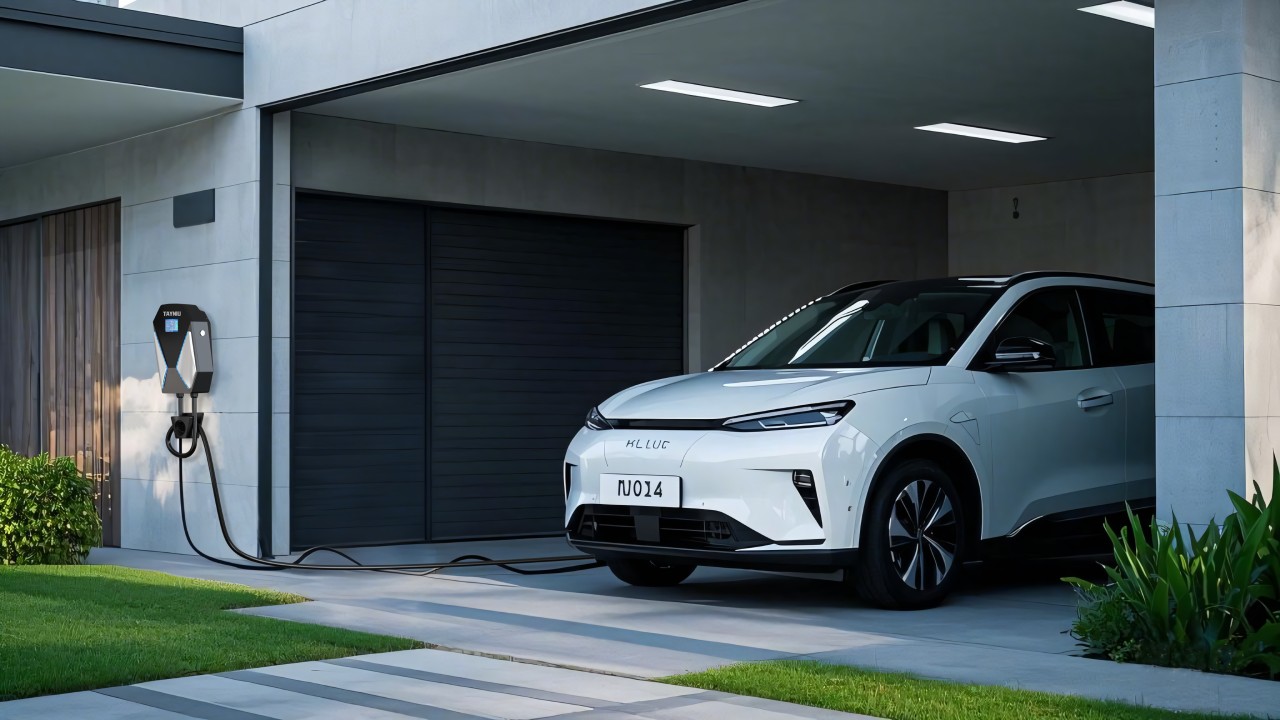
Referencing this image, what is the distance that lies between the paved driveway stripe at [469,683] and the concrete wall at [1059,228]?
10.4m

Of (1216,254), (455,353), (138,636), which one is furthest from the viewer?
(455,353)

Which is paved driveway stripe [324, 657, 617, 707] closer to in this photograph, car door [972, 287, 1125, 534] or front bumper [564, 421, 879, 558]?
front bumper [564, 421, 879, 558]

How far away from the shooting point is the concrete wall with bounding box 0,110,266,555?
34.5 feet

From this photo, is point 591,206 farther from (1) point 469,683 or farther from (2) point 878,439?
(1) point 469,683

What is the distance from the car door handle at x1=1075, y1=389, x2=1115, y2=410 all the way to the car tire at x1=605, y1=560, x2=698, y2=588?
7.31 ft

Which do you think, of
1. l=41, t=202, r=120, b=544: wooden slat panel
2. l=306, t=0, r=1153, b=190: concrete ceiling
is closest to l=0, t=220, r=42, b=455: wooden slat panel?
l=41, t=202, r=120, b=544: wooden slat panel

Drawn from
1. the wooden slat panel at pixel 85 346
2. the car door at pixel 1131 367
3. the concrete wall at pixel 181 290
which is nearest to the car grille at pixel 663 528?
A: the car door at pixel 1131 367

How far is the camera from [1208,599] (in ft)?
18.1

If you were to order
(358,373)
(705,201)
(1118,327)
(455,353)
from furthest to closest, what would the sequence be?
(705,201) → (455,353) → (358,373) → (1118,327)

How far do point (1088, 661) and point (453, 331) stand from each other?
7036 mm

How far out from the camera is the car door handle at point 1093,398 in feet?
26.0

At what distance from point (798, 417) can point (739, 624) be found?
3.21 feet

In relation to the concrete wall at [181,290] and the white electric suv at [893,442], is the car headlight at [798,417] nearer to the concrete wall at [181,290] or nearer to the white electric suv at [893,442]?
the white electric suv at [893,442]

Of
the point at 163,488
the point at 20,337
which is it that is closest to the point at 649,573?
the point at 163,488
